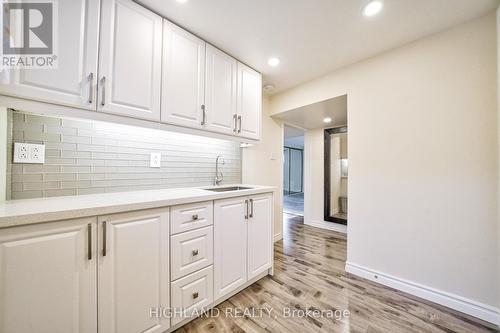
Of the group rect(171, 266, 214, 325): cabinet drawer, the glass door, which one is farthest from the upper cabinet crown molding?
the glass door

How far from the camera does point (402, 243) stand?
1837mm

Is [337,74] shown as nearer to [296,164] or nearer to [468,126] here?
[468,126]

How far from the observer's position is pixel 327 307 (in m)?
1.58

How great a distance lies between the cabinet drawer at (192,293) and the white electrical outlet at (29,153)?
121 centimetres

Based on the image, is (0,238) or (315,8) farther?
(315,8)

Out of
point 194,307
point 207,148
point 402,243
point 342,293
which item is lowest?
point 342,293

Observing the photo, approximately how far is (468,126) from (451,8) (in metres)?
0.93

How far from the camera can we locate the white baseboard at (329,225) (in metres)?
3.52

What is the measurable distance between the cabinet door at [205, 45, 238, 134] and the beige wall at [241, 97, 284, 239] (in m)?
0.73

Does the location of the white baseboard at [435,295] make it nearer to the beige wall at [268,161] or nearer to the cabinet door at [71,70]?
the beige wall at [268,161]

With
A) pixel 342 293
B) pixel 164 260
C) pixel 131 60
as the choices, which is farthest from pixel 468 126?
pixel 131 60

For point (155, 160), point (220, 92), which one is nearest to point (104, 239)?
point (155, 160)

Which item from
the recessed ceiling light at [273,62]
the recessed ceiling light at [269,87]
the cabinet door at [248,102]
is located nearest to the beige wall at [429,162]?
the recessed ceiling light at [273,62]

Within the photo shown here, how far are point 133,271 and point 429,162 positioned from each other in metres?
2.52
